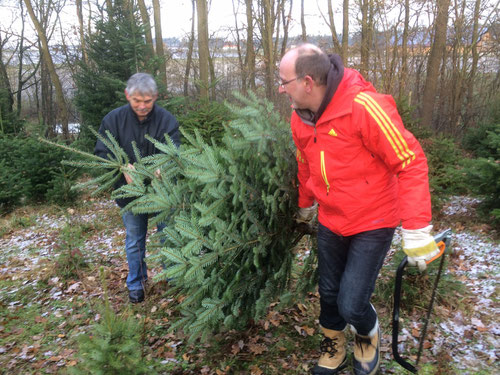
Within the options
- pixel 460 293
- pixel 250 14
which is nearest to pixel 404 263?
pixel 460 293

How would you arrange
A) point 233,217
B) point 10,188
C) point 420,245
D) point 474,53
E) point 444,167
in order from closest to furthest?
point 420,245 < point 233,217 < point 444,167 < point 10,188 < point 474,53

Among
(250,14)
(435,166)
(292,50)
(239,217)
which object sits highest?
(250,14)

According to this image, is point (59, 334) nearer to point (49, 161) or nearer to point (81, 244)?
point (81, 244)

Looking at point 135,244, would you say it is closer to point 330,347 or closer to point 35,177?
point 330,347

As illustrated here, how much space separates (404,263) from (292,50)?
1541mm

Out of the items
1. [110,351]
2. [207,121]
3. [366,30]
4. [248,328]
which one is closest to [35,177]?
[207,121]

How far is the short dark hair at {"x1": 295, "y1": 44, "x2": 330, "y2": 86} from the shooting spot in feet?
7.17

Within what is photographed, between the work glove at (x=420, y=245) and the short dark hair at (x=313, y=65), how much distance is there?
105cm

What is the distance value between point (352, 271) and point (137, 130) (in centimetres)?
255

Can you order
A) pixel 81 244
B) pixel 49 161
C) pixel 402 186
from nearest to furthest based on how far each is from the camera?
pixel 402 186 < pixel 81 244 < pixel 49 161

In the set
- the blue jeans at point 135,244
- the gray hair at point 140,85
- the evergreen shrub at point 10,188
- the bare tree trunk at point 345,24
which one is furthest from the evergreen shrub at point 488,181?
the bare tree trunk at point 345,24

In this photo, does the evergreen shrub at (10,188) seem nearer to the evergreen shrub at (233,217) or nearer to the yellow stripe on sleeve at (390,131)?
the evergreen shrub at (233,217)

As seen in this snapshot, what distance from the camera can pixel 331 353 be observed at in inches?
109

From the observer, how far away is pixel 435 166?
749 cm
